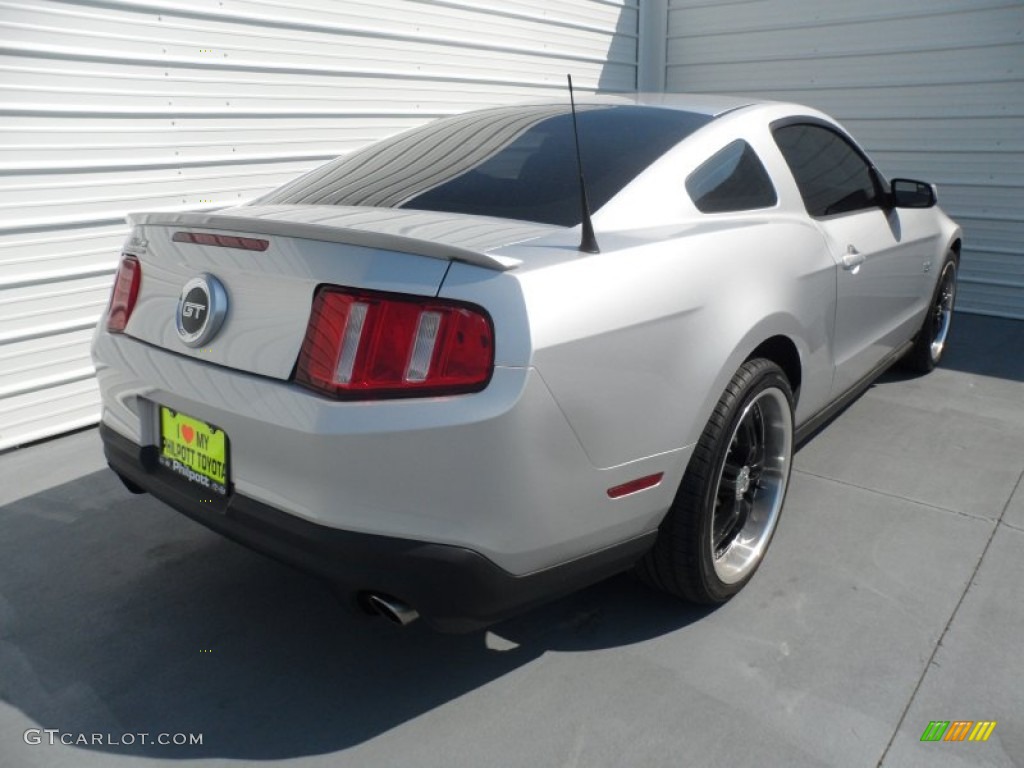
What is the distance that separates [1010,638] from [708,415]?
107 centimetres

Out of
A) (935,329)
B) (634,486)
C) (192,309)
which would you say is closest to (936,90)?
(935,329)

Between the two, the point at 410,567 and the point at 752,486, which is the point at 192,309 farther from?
the point at 752,486

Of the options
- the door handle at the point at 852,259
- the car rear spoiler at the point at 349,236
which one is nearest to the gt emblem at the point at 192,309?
the car rear spoiler at the point at 349,236

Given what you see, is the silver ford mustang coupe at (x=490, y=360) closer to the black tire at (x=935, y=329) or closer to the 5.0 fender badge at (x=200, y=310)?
the 5.0 fender badge at (x=200, y=310)

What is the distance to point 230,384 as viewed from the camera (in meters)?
1.93

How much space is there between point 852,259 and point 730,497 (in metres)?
1.08

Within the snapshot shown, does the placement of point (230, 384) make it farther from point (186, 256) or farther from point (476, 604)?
point (476, 604)

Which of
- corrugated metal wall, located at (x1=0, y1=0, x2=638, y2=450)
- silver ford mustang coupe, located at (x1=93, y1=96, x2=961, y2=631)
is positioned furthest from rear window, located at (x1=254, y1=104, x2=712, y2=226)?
corrugated metal wall, located at (x1=0, y1=0, x2=638, y2=450)

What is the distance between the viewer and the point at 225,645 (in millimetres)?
2348

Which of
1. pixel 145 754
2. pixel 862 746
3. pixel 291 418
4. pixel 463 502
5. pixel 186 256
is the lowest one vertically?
pixel 145 754

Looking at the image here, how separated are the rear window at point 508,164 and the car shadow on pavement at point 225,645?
44.6 inches

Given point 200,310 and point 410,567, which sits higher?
point 200,310

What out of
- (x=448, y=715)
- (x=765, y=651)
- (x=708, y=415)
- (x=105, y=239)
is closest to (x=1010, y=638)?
(x=765, y=651)

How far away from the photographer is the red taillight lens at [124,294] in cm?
234
